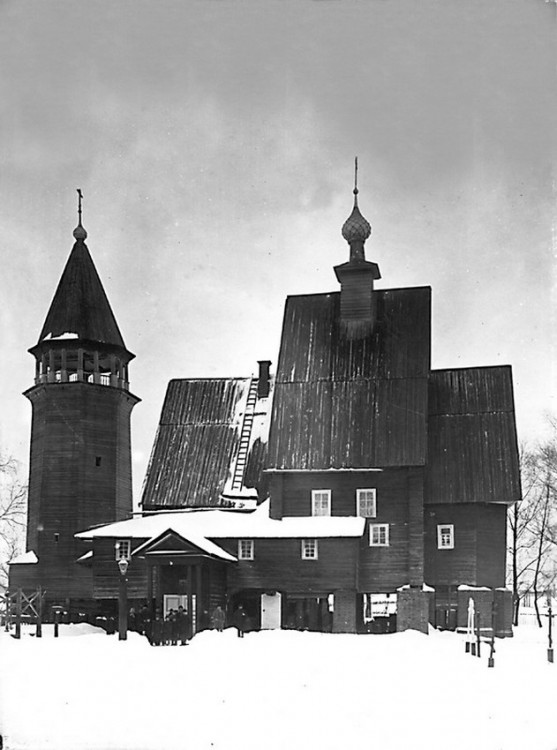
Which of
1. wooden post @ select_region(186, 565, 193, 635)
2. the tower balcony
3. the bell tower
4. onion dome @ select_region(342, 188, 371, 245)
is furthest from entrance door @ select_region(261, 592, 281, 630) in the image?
onion dome @ select_region(342, 188, 371, 245)

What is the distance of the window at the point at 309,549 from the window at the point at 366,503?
198 centimetres

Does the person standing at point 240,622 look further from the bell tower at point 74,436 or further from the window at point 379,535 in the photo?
the bell tower at point 74,436

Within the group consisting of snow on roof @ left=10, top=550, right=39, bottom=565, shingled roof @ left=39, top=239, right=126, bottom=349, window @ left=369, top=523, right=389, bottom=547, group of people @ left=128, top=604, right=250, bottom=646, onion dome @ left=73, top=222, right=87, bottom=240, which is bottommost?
group of people @ left=128, top=604, right=250, bottom=646

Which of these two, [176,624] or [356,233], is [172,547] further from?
[356,233]

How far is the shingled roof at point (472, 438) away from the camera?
129 ft

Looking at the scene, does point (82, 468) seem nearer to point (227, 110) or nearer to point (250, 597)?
point (250, 597)

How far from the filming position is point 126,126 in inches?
1067

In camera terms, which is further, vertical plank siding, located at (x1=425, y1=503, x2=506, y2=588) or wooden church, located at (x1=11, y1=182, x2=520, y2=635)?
vertical plank siding, located at (x1=425, y1=503, x2=506, y2=588)

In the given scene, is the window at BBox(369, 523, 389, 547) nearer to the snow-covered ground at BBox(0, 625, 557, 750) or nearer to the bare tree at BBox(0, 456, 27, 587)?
the snow-covered ground at BBox(0, 625, 557, 750)

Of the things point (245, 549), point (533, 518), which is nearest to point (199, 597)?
point (245, 549)

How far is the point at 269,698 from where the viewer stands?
22.7m

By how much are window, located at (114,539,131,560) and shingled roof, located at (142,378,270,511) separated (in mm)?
3613

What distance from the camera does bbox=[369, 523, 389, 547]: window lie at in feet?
124

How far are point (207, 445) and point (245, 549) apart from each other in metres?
6.88
